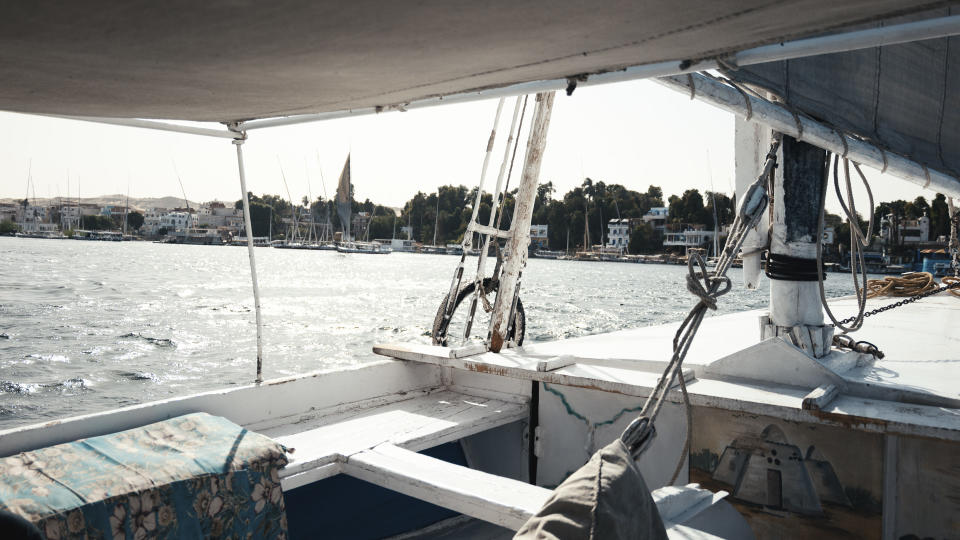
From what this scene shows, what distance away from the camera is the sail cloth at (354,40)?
4.18 feet

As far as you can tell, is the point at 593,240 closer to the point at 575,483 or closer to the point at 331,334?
the point at 331,334

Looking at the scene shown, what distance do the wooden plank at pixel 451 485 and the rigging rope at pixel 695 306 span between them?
1.81 feet

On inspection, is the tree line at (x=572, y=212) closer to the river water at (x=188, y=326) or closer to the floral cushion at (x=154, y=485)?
the river water at (x=188, y=326)

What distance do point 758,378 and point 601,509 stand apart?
2.39 m

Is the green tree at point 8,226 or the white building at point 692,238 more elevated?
the green tree at point 8,226

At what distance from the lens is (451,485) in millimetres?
2736

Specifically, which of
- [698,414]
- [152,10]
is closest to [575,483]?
[152,10]

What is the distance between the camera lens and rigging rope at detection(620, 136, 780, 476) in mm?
2125

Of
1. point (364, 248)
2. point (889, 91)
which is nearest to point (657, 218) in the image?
point (364, 248)

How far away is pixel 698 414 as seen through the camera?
129 inches

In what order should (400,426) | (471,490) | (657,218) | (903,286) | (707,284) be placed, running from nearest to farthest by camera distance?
(707,284), (471,490), (400,426), (903,286), (657,218)

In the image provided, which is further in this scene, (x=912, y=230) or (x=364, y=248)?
(x=364, y=248)

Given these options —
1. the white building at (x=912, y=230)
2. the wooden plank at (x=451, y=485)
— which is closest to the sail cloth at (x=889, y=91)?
the wooden plank at (x=451, y=485)

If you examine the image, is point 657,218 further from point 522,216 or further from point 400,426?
point 400,426
